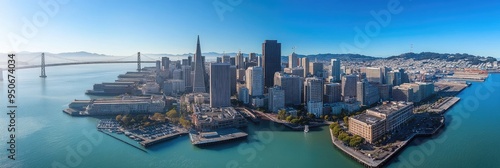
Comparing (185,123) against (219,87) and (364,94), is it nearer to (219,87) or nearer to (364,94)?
(219,87)

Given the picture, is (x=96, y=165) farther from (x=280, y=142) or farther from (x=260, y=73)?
(x=260, y=73)

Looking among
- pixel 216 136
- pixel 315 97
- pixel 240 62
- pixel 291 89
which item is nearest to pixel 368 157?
pixel 216 136

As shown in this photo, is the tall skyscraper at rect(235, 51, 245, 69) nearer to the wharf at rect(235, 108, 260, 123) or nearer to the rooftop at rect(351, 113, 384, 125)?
the wharf at rect(235, 108, 260, 123)

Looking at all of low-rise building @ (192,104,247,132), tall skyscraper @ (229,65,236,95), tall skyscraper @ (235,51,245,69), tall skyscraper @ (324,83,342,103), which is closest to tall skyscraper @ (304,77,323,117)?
tall skyscraper @ (324,83,342,103)

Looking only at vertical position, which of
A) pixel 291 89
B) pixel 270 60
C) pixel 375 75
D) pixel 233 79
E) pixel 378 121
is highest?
pixel 270 60

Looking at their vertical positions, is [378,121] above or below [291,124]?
above
